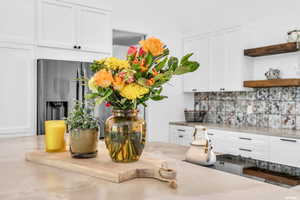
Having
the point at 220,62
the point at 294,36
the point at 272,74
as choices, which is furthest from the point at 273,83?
the point at 220,62

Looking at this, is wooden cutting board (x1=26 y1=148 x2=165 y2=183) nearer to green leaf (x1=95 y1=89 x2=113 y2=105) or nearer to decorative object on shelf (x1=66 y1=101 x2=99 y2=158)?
decorative object on shelf (x1=66 y1=101 x2=99 y2=158)

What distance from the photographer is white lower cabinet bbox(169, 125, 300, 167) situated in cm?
337

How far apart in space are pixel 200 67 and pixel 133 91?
13.2 ft

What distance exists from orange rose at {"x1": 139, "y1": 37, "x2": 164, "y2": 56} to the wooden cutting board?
0.45 m

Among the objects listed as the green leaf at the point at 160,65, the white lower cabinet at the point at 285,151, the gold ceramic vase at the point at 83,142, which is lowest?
the white lower cabinet at the point at 285,151

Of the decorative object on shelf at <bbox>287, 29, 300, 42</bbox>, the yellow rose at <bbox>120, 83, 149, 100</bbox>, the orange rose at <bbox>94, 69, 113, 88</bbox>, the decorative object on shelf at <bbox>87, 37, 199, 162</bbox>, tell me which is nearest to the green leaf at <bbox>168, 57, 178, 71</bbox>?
the decorative object on shelf at <bbox>87, 37, 199, 162</bbox>

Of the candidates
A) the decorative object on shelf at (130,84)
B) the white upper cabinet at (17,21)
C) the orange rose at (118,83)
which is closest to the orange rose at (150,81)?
the decorative object on shelf at (130,84)

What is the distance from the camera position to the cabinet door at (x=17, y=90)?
11.1 ft

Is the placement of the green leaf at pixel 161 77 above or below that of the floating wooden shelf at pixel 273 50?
below

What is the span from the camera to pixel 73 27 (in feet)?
12.6

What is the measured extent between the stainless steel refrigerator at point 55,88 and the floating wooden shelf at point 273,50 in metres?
2.31

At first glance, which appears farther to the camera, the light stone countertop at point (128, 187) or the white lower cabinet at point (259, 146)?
the white lower cabinet at point (259, 146)

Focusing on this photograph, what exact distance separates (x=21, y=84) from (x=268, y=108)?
3.26 m

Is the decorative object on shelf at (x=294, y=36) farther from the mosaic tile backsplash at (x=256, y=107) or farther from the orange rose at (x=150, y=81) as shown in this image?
the orange rose at (x=150, y=81)
